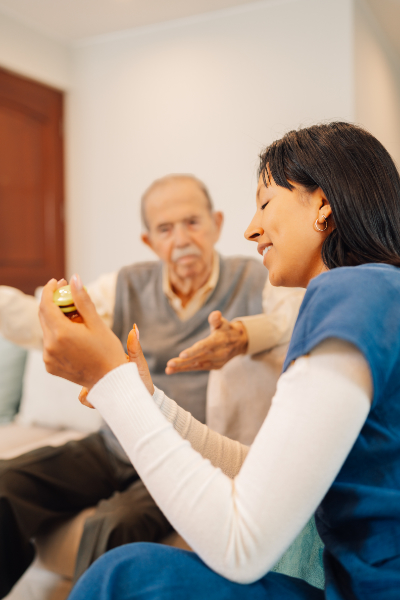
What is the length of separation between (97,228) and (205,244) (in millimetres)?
1750

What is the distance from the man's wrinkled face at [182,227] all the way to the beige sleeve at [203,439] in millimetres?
868

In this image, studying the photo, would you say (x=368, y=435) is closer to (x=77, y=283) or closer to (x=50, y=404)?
(x=77, y=283)

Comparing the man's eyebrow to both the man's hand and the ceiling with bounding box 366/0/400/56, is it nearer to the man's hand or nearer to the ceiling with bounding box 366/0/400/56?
the man's hand

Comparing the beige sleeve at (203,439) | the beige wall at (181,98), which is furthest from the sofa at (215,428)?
the beige wall at (181,98)

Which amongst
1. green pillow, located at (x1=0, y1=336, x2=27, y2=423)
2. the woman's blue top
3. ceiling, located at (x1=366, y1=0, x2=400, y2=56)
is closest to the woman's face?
the woman's blue top

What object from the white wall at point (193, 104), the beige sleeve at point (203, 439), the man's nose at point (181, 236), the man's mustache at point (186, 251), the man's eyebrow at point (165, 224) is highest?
the white wall at point (193, 104)

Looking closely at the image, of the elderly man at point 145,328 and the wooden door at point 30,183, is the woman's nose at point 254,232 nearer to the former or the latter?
the elderly man at point 145,328

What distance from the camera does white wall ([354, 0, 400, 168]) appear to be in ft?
8.61

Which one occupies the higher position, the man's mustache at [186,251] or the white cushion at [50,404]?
the man's mustache at [186,251]

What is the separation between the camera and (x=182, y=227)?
5.77 ft

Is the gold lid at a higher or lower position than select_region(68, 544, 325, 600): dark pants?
higher

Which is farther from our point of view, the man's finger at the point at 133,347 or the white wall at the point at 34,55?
the white wall at the point at 34,55

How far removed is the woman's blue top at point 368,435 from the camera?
0.60m

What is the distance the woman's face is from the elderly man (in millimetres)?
594
